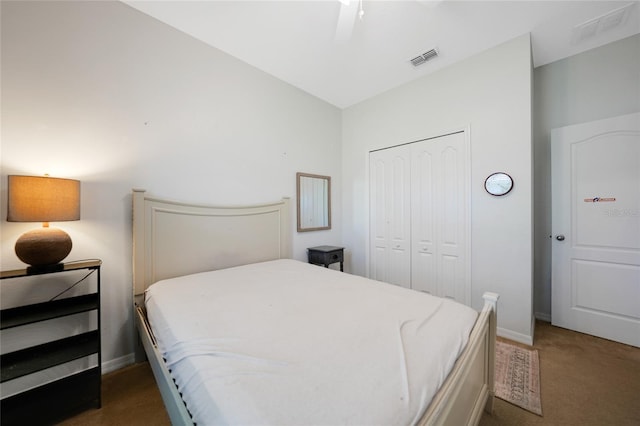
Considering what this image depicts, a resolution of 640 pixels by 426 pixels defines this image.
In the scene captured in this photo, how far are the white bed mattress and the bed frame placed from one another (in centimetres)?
6

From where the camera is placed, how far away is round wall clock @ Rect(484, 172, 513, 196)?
2.19 meters

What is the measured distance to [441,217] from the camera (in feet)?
8.67

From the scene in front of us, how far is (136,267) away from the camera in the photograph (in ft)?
5.89

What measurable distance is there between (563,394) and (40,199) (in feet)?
11.3

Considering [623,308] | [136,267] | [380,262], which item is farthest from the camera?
[380,262]

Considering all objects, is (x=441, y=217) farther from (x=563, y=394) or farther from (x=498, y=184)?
(x=563, y=394)

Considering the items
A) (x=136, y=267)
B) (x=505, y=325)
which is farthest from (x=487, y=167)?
(x=136, y=267)

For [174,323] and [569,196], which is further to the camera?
[569,196]

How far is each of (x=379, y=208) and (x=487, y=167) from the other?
129 centimetres

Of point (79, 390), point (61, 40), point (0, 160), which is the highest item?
point (61, 40)

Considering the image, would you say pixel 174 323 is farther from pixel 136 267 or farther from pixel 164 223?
pixel 164 223

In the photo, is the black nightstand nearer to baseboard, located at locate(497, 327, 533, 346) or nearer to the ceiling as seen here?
the ceiling

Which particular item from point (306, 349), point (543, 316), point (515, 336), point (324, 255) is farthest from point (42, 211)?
point (543, 316)

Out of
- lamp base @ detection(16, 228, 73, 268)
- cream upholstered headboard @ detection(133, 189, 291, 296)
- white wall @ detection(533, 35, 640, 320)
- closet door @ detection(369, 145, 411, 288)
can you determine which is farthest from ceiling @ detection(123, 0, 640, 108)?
lamp base @ detection(16, 228, 73, 268)
